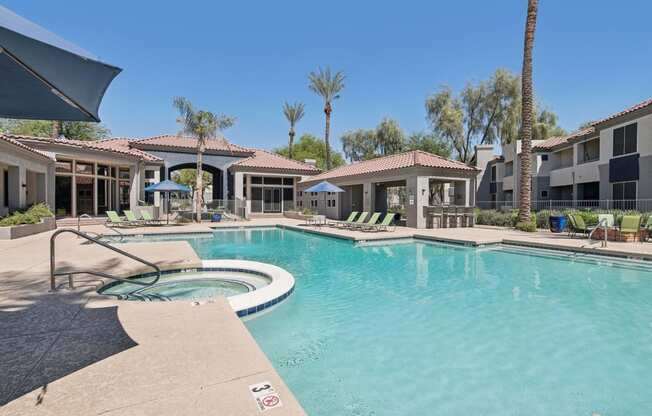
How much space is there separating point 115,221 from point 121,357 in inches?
661

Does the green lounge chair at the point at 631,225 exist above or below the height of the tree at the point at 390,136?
below

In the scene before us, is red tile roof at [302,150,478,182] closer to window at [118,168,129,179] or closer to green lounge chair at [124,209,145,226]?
green lounge chair at [124,209,145,226]

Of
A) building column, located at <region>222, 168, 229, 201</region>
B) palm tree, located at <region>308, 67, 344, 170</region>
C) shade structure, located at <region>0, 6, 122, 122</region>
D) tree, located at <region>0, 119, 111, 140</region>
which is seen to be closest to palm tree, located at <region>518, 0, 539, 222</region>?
shade structure, located at <region>0, 6, 122, 122</region>

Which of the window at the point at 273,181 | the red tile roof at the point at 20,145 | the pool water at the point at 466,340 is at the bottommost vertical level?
the pool water at the point at 466,340

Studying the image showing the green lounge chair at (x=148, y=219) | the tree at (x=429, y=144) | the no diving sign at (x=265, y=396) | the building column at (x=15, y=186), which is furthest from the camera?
the tree at (x=429, y=144)

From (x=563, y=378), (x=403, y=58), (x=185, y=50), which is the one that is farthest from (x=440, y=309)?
(x=403, y=58)

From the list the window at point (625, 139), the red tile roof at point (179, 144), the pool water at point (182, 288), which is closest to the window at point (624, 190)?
the window at point (625, 139)

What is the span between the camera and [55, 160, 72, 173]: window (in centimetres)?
1876

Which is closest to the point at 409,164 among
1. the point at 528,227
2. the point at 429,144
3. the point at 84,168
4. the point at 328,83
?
the point at 528,227

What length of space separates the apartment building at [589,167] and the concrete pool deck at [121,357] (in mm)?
21794

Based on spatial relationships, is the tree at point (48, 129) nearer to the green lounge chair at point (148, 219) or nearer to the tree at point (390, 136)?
the green lounge chair at point (148, 219)

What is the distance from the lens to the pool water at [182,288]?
6.19 metres

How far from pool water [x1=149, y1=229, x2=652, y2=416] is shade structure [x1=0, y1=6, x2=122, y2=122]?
3416 mm

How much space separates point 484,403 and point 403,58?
26.7 meters
